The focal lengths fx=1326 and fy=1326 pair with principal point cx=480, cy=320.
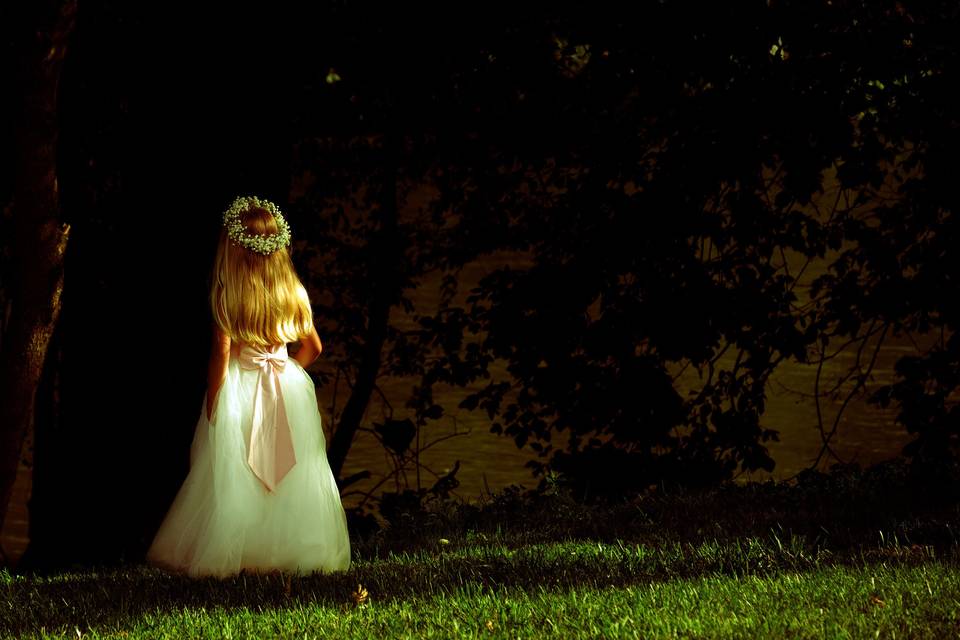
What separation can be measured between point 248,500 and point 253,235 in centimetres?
136

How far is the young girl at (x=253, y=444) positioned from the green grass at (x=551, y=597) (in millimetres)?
162

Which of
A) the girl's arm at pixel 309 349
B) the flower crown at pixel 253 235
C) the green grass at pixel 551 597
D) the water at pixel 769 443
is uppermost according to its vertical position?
the flower crown at pixel 253 235

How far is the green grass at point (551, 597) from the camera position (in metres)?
5.23

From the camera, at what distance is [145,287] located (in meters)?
8.51

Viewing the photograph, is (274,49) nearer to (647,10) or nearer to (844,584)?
(647,10)

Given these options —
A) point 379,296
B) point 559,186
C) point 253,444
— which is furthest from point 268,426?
point 379,296

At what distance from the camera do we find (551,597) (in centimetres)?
579

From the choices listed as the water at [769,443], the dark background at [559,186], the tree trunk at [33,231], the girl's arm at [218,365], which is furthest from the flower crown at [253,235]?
the water at [769,443]

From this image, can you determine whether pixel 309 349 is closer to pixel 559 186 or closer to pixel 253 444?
pixel 253 444

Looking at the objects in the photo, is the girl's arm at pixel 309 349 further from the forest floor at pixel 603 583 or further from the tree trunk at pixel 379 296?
the tree trunk at pixel 379 296

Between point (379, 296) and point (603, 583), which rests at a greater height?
point (379, 296)

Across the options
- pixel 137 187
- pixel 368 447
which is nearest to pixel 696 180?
pixel 137 187

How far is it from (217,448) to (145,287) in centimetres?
208

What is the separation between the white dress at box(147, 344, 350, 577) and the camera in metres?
6.75
